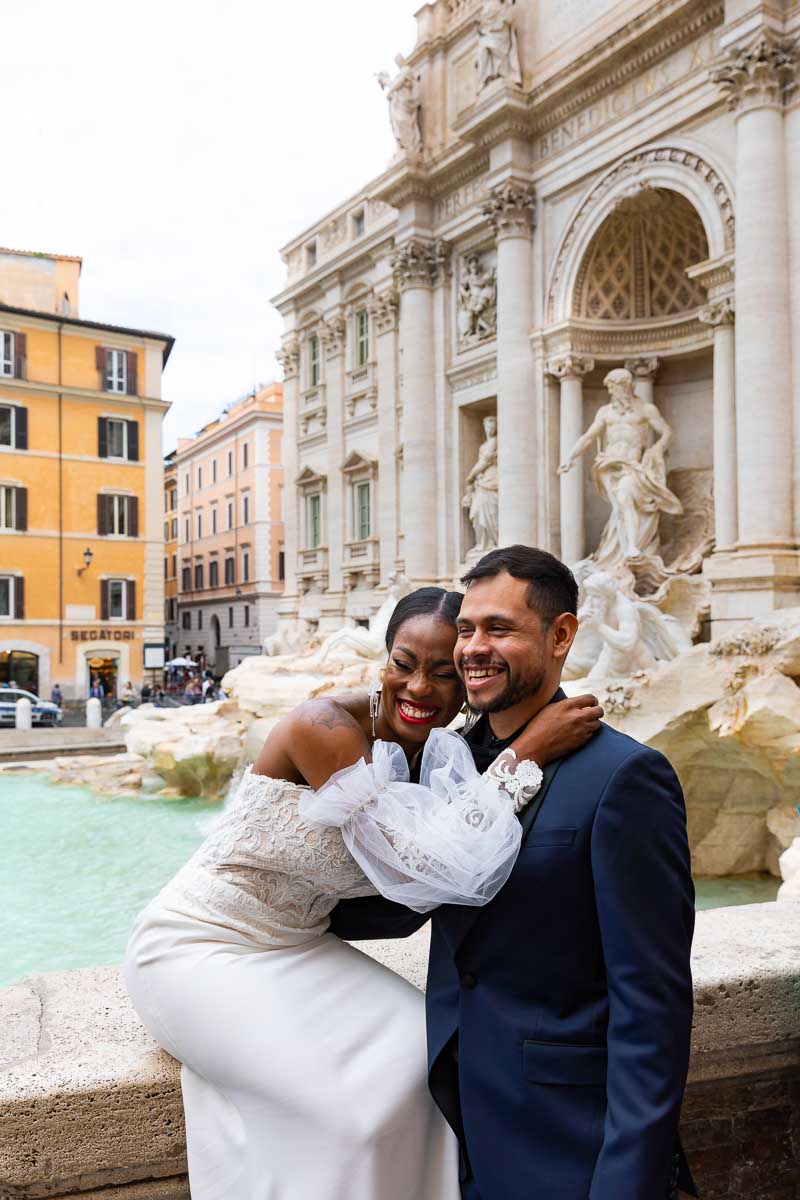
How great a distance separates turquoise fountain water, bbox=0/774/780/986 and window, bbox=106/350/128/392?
750 inches

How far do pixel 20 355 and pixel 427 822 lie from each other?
3149cm

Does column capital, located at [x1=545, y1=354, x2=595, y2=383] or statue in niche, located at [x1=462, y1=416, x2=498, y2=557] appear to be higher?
column capital, located at [x1=545, y1=354, x2=595, y2=383]

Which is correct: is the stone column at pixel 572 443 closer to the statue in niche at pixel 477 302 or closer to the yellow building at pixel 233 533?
the statue in niche at pixel 477 302

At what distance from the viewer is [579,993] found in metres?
1.76

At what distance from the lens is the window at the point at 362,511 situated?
78.8 ft

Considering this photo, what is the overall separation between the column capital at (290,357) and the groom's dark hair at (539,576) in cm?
2625

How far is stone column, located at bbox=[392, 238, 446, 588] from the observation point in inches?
796

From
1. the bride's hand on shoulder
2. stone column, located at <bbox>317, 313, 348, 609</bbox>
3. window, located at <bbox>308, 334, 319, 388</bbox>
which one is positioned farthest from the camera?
window, located at <bbox>308, 334, 319, 388</bbox>

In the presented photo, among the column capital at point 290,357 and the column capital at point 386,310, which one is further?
the column capital at point 290,357

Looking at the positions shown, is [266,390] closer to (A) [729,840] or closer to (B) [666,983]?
(A) [729,840]

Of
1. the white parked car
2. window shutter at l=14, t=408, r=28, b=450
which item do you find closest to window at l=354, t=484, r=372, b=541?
the white parked car

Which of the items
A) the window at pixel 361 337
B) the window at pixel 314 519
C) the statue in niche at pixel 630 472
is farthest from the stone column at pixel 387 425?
the statue in niche at pixel 630 472

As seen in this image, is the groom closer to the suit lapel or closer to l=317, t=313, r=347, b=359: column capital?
the suit lapel

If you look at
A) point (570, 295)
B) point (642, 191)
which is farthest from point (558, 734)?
point (570, 295)
